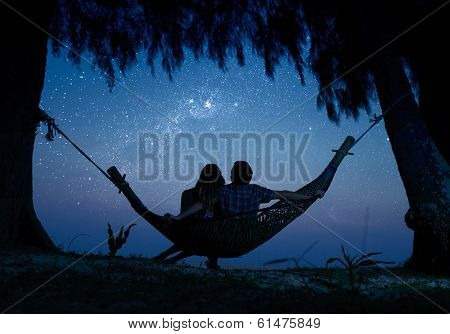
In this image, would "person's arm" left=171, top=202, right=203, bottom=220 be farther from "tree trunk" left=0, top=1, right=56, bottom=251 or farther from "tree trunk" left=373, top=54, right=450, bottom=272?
"tree trunk" left=373, top=54, right=450, bottom=272

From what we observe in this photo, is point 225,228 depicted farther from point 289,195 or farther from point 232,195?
point 289,195

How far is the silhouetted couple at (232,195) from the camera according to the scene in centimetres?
322

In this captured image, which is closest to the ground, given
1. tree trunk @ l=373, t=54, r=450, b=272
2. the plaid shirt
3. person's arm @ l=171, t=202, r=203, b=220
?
tree trunk @ l=373, t=54, r=450, b=272

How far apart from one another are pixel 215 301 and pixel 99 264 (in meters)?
1.12

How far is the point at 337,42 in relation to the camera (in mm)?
4613

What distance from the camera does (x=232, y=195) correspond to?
10.6 ft

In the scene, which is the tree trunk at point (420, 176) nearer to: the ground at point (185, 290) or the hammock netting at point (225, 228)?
the ground at point (185, 290)

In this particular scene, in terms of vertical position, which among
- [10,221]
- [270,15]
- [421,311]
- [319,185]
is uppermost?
[270,15]

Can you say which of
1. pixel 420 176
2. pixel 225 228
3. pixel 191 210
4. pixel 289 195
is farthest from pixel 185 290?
pixel 420 176

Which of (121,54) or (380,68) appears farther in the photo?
(121,54)

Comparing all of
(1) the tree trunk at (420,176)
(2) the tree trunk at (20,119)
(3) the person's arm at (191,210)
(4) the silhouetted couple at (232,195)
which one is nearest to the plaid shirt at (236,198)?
(4) the silhouetted couple at (232,195)

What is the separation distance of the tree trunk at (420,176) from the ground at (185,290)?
0.29 meters

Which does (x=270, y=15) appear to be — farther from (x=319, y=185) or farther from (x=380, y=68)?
(x=319, y=185)

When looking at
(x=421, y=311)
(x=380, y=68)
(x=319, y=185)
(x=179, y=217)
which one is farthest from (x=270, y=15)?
(x=421, y=311)
